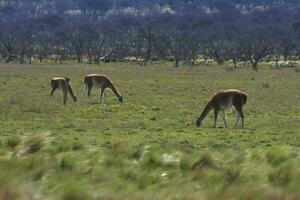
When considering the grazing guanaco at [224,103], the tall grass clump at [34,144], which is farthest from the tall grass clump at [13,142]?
the grazing guanaco at [224,103]

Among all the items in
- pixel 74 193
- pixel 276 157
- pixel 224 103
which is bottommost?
pixel 224 103

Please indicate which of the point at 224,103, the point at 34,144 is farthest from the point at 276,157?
the point at 224,103

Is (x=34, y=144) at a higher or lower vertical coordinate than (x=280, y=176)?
higher

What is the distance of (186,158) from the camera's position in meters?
9.54

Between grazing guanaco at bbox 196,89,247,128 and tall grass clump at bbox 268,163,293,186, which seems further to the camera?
grazing guanaco at bbox 196,89,247,128

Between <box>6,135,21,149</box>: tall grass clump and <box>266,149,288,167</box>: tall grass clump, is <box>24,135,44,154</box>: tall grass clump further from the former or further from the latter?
<box>266,149,288,167</box>: tall grass clump

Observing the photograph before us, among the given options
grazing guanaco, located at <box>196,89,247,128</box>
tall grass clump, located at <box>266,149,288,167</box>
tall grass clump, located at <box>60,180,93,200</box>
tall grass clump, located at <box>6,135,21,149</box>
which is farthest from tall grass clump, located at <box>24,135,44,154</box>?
grazing guanaco, located at <box>196,89,247,128</box>

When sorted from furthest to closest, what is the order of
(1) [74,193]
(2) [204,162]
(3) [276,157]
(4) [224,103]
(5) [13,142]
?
(4) [224,103], (5) [13,142], (3) [276,157], (2) [204,162], (1) [74,193]

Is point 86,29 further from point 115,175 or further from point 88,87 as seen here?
point 115,175

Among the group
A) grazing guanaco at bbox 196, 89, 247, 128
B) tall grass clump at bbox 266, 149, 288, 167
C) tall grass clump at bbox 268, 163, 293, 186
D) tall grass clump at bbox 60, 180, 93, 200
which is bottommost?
grazing guanaco at bbox 196, 89, 247, 128

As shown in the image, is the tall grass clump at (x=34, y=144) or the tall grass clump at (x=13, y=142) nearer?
the tall grass clump at (x=34, y=144)

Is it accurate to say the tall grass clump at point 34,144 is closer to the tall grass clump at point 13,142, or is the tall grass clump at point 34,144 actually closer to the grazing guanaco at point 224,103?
the tall grass clump at point 13,142

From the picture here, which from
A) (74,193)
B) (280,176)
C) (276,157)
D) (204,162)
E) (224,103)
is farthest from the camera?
(224,103)

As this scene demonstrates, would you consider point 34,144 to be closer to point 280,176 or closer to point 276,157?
point 276,157
